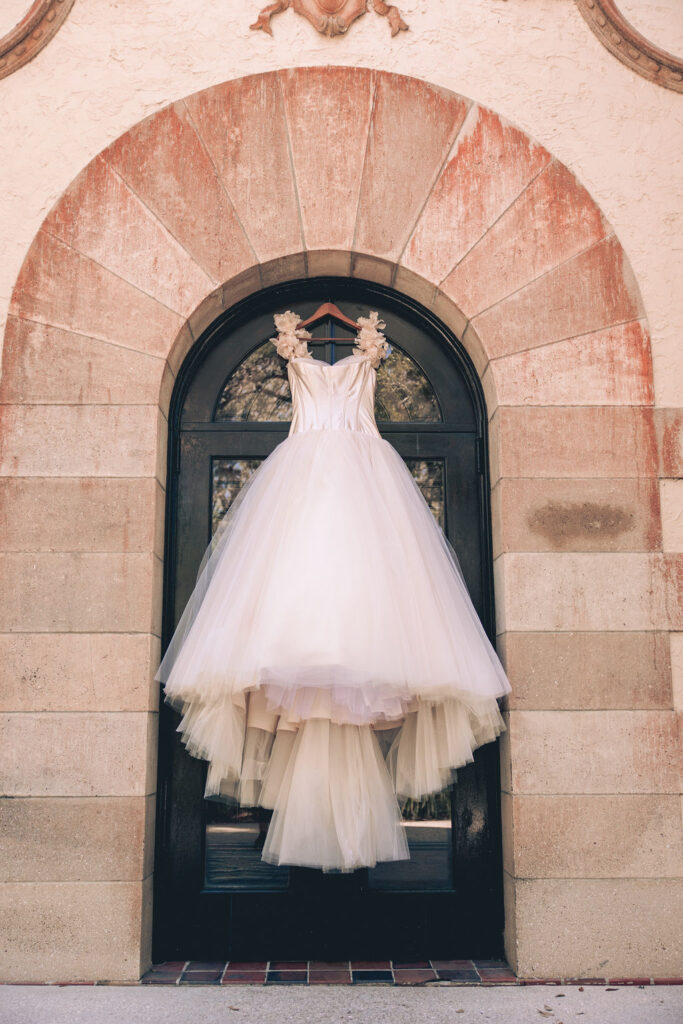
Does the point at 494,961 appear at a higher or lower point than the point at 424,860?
lower

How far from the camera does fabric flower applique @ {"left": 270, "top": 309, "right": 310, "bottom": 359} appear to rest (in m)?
4.26

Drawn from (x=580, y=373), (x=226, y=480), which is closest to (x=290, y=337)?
(x=226, y=480)

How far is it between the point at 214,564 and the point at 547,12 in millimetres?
3309

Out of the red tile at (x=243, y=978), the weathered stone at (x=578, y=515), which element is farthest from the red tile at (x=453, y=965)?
the weathered stone at (x=578, y=515)

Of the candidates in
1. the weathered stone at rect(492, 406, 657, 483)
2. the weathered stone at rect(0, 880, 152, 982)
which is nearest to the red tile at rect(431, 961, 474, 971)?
the weathered stone at rect(0, 880, 152, 982)

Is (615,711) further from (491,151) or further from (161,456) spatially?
(491,151)

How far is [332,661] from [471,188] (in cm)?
250

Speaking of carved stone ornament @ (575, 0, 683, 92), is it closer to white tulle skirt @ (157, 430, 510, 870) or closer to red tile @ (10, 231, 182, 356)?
white tulle skirt @ (157, 430, 510, 870)

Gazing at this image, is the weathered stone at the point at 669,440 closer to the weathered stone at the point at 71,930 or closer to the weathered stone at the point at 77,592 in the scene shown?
the weathered stone at the point at 77,592

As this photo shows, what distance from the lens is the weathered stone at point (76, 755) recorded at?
144 inches

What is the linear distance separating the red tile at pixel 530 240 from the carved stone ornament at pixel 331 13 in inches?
44.6

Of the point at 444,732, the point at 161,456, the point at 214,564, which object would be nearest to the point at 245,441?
the point at 161,456

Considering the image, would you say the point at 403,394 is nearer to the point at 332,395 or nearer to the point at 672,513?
the point at 332,395

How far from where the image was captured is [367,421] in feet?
13.7
